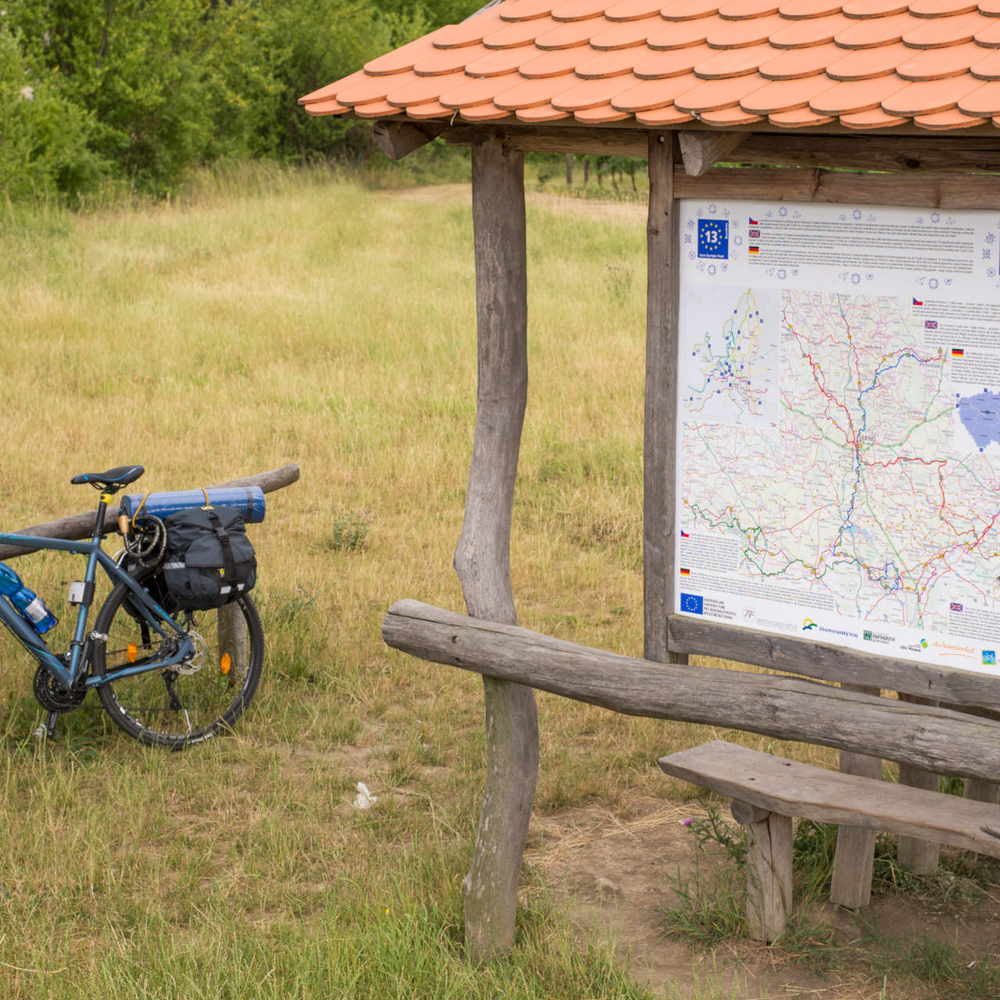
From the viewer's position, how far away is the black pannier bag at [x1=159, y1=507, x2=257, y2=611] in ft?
17.4

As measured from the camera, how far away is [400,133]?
3.72 m

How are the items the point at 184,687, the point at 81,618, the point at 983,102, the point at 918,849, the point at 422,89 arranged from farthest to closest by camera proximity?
1. the point at 184,687
2. the point at 81,618
3. the point at 918,849
4. the point at 422,89
5. the point at 983,102

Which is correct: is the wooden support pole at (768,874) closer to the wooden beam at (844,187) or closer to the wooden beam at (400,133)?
the wooden beam at (844,187)

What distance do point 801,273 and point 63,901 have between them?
3265 millimetres

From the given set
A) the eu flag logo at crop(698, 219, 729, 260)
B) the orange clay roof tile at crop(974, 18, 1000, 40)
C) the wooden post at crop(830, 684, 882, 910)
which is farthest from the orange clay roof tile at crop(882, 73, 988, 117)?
the wooden post at crop(830, 684, 882, 910)

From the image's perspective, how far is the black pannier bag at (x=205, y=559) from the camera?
530cm

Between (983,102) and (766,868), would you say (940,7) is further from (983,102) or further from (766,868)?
(766,868)

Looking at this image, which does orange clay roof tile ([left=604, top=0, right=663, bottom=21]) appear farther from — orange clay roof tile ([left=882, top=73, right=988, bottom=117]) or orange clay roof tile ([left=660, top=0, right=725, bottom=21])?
orange clay roof tile ([left=882, top=73, right=988, bottom=117])

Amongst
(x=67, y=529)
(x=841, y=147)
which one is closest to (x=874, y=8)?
(x=841, y=147)

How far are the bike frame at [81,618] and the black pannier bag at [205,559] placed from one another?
14cm

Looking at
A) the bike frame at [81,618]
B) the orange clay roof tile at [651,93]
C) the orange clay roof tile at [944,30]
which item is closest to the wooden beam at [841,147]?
the orange clay roof tile at [651,93]

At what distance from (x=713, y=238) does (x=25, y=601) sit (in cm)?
354

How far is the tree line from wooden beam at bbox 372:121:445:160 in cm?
1797

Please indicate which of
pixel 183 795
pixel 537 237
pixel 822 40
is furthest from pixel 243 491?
pixel 537 237
